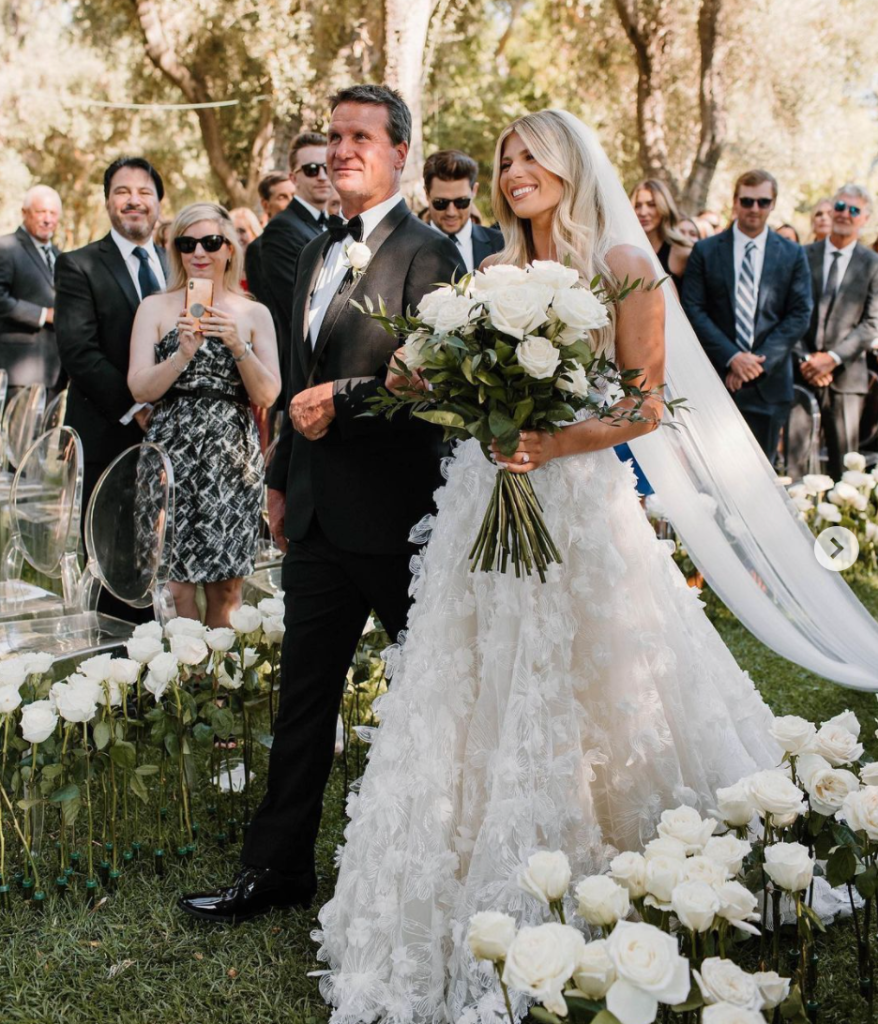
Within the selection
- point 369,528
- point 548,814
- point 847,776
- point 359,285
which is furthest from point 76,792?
point 847,776

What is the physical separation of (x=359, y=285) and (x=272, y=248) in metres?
3.29

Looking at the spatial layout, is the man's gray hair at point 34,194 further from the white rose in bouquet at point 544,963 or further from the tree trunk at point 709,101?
the tree trunk at point 709,101

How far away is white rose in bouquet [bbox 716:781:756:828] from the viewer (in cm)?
256

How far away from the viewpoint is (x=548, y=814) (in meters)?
2.91

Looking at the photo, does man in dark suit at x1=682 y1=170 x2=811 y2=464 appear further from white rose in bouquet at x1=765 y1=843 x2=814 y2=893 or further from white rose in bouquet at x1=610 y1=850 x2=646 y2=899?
white rose in bouquet at x1=610 y1=850 x2=646 y2=899

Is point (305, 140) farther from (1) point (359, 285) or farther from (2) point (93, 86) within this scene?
(2) point (93, 86)

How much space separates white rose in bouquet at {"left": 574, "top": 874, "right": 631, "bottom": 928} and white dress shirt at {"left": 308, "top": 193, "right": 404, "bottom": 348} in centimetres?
182

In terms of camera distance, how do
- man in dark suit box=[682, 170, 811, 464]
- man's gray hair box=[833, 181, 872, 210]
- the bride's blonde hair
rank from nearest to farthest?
the bride's blonde hair < man in dark suit box=[682, 170, 811, 464] < man's gray hair box=[833, 181, 872, 210]

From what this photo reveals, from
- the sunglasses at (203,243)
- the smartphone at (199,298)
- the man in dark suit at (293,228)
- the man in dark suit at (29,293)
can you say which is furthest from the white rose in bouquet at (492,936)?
the man in dark suit at (29,293)

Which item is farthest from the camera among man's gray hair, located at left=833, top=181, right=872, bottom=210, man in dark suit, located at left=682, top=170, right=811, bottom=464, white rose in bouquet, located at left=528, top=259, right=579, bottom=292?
man's gray hair, located at left=833, top=181, right=872, bottom=210

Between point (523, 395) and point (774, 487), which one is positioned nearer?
point (523, 395)

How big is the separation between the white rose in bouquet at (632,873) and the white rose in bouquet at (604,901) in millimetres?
63

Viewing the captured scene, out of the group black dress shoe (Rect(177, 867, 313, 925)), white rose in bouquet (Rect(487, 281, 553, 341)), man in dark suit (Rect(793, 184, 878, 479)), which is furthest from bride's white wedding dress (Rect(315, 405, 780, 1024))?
man in dark suit (Rect(793, 184, 878, 479))

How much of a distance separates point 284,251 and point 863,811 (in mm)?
4753
